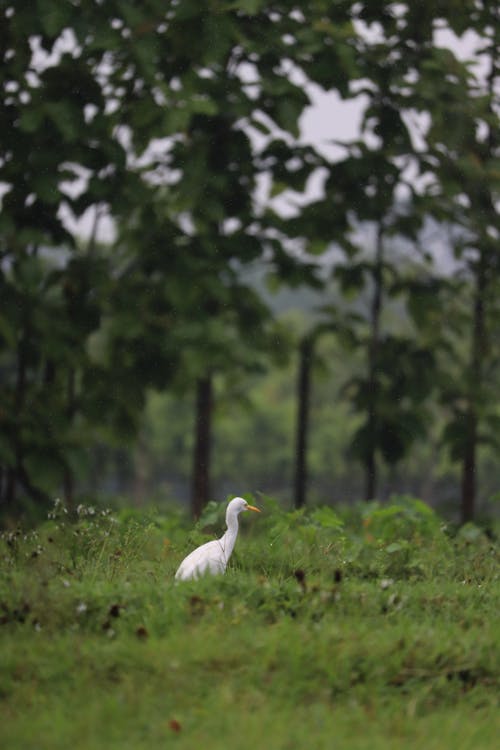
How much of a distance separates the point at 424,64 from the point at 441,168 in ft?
4.79

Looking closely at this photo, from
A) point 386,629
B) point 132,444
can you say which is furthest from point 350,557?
point 132,444

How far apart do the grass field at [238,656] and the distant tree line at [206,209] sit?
3.33m

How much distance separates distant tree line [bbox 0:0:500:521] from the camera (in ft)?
32.7

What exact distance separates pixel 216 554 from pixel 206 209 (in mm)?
4705

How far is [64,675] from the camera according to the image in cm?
538

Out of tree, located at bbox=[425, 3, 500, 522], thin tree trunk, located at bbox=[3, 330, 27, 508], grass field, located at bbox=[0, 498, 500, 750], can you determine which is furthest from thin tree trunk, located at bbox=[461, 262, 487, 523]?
grass field, located at bbox=[0, 498, 500, 750]

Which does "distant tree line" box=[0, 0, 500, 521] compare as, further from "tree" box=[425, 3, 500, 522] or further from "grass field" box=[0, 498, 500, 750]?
"grass field" box=[0, 498, 500, 750]

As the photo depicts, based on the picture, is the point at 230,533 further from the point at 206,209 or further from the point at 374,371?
the point at 374,371

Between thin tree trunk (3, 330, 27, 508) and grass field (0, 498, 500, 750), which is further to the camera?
thin tree trunk (3, 330, 27, 508)

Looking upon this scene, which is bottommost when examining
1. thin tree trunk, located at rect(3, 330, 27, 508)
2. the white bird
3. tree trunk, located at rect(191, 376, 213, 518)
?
tree trunk, located at rect(191, 376, 213, 518)

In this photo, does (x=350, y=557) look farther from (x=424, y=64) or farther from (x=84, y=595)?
(x=424, y=64)

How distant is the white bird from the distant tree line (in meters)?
3.38

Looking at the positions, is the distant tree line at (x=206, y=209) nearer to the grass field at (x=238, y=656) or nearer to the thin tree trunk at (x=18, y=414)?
the thin tree trunk at (x=18, y=414)

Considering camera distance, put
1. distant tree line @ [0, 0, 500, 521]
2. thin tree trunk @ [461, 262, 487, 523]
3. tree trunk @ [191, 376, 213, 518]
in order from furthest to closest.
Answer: thin tree trunk @ [461, 262, 487, 523] → tree trunk @ [191, 376, 213, 518] → distant tree line @ [0, 0, 500, 521]
